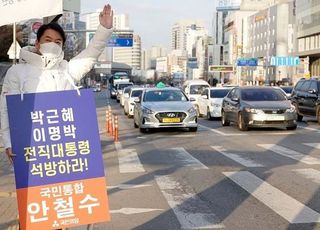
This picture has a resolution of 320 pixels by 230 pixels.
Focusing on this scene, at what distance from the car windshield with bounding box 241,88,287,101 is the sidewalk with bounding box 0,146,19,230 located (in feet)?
35.7

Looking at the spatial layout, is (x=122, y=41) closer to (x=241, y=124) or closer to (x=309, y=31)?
(x=241, y=124)

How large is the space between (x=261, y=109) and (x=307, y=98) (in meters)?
5.37

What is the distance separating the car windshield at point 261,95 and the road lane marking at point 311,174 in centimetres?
987

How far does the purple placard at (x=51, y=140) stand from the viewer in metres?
4.38

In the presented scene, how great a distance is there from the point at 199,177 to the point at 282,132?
381 inches

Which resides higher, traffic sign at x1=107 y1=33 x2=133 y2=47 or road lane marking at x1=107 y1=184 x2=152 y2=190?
traffic sign at x1=107 y1=33 x2=133 y2=47

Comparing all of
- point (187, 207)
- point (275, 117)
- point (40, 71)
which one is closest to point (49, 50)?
point (40, 71)

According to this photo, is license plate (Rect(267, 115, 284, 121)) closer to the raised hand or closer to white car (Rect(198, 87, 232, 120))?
white car (Rect(198, 87, 232, 120))

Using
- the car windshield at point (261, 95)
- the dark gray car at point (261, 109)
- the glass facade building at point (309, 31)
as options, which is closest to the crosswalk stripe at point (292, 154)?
the dark gray car at point (261, 109)

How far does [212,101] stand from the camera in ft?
89.8

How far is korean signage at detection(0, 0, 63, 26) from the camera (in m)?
4.66

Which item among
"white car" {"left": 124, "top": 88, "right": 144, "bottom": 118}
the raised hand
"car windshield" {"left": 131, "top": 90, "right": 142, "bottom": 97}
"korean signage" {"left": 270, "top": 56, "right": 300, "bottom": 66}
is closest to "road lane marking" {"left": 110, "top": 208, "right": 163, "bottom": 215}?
the raised hand

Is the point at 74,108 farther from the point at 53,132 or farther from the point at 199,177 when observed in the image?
the point at 199,177

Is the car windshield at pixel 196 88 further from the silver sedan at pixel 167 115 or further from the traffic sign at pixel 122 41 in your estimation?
the silver sedan at pixel 167 115
